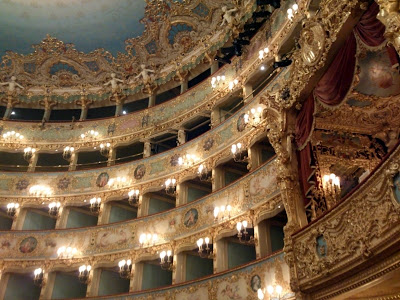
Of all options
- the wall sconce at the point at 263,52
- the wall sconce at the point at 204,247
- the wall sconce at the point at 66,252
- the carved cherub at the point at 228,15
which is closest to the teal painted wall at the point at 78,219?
the wall sconce at the point at 66,252

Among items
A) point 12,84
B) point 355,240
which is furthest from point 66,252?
point 355,240

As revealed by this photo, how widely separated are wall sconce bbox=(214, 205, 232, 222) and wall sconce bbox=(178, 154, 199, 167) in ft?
9.23

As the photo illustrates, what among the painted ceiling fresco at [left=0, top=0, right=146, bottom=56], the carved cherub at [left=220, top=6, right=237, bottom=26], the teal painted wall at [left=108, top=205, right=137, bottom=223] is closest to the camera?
the teal painted wall at [left=108, top=205, right=137, bottom=223]

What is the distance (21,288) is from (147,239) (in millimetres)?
5846

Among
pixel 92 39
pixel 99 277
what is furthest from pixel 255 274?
pixel 92 39

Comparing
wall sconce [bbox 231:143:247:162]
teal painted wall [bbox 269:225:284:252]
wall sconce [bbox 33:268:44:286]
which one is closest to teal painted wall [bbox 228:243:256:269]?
teal painted wall [bbox 269:225:284:252]

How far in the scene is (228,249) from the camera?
11.6 m

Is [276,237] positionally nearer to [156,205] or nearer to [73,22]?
[156,205]

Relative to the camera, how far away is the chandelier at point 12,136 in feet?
60.6

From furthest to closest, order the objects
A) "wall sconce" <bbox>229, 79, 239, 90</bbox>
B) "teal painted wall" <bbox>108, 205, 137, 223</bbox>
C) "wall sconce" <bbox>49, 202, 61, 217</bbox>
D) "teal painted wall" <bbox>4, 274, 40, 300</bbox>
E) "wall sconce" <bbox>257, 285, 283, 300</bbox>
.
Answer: "wall sconce" <bbox>49, 202, 61, 217</bbox> < "teal painted wall" <bbox>108, 205, 137, 223</bbox> < "wall sconce" <bbox>229, 79, 239, 90</bbox> < "teal painted wall" <bbox>4, 274, 40, 300</bbox> < "wall sconce" <bbox>257, 285, 283, 300</bbox>

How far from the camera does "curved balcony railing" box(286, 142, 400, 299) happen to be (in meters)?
4.59

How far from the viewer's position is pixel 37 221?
1656cm

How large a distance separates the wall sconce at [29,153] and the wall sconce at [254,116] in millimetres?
11329

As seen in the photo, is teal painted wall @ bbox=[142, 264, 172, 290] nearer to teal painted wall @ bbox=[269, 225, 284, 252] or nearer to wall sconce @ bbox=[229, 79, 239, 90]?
teal painted wall @ bbox=[269, 225, 284, 252]
